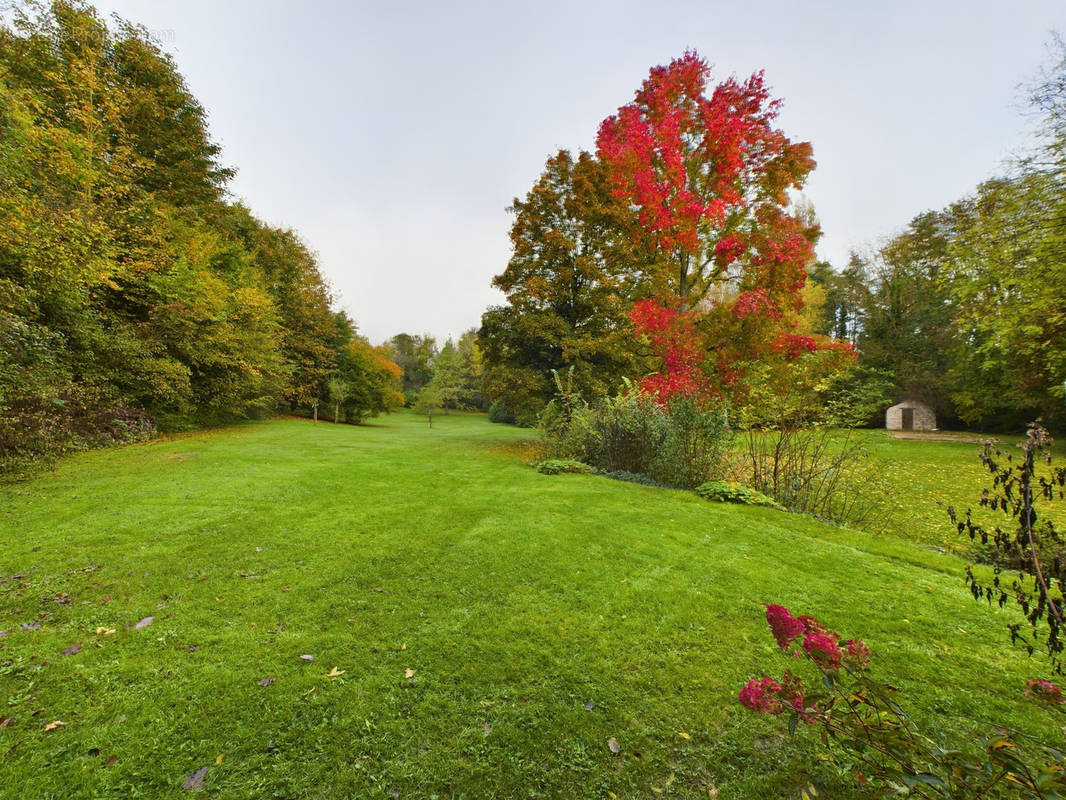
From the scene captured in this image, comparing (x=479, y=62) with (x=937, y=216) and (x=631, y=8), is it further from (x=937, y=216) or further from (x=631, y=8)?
(x=937, y=216)

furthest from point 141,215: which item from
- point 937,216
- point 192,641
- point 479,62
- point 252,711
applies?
point 937,216

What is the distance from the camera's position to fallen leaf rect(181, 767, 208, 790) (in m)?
1.62

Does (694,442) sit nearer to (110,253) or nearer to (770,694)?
(770,694)

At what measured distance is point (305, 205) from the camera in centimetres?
1752

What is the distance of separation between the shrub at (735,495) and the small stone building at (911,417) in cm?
2164

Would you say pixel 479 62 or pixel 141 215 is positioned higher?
pixel 479 62

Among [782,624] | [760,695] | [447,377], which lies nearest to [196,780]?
[760,695]

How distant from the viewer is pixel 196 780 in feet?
5.38

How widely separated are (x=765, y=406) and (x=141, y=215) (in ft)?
53.7

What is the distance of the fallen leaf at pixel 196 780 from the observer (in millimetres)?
1616

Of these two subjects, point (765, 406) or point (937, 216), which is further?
point (937, 216)

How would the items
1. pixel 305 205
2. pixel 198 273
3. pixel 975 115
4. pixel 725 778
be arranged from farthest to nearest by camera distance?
pixel 305 205, pixel 198 273, pixel 975 115, pixel 725 778

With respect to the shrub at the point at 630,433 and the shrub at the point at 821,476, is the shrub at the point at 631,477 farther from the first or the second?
the shrub at the point at 821,476

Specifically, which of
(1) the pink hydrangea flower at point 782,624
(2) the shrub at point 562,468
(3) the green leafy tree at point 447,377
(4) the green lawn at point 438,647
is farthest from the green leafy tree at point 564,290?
Answer: (3) the green leafy tree at point 447,377
